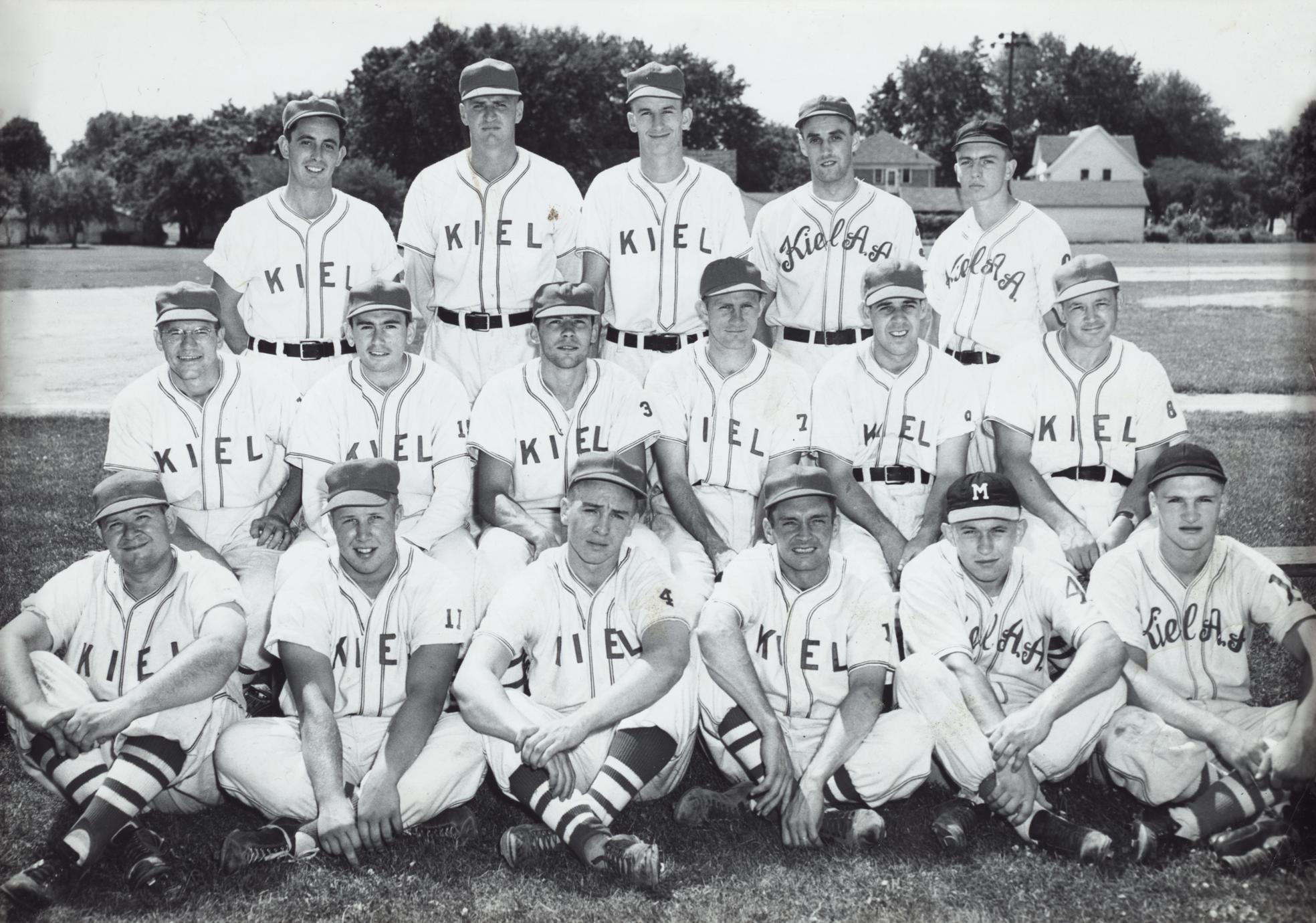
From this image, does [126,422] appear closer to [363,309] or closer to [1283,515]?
[363,309]

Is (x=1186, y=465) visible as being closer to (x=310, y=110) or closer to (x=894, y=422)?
(x=894, y=422)

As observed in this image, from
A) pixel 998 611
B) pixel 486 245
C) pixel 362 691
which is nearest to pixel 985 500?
pixel 998 611

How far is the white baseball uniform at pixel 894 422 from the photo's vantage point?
554 cm

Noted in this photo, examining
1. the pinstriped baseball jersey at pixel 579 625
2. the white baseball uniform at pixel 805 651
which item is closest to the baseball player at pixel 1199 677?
the white baseball uniform at pixel 805 651

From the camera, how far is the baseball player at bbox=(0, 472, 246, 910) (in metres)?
4.04

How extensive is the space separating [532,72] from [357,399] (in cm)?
3769

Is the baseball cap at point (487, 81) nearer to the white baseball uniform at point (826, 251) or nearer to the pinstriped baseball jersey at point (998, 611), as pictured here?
the white baseball uniform at point (826, 251)

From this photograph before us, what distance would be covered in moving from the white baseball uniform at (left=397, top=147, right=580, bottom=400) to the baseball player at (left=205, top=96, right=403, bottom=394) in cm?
27

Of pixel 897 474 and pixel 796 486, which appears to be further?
pixel 897 474

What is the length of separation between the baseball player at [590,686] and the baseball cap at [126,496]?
1306 millimetres

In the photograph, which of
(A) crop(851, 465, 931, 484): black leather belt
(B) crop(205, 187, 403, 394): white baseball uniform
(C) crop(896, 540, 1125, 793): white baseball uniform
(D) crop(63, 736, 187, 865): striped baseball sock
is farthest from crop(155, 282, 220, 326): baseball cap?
(C) crop(896, 540, 1125, 793): white baseball uniform

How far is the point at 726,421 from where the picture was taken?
18.7ft

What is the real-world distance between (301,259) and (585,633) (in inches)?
111

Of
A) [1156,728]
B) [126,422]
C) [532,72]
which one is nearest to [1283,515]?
[1156,728]
